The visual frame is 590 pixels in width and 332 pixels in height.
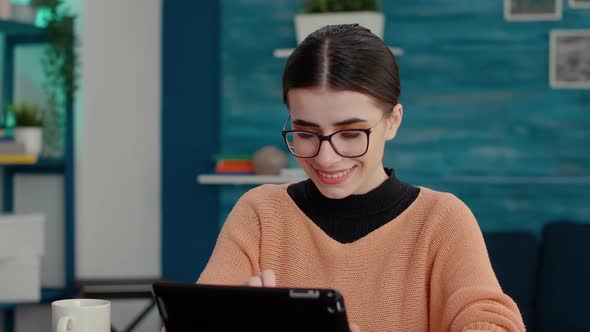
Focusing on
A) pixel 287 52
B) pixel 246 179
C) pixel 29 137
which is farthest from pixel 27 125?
pixel 287 52

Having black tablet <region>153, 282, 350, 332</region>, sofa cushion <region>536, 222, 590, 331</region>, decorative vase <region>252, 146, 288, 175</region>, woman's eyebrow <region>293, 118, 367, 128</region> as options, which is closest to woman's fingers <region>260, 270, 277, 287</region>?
black tablet <region>153, 282, 350, 332</region>

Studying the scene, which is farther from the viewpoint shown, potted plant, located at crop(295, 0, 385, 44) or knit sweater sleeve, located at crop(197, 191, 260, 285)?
potted plant, located at crop(295, 0, 385, 44)

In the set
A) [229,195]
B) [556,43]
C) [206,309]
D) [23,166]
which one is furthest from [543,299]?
[206,309]

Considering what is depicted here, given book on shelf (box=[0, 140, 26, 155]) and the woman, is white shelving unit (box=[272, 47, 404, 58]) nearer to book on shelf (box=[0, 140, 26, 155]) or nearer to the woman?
book on shelf (box=[0, 140, 26, 155])

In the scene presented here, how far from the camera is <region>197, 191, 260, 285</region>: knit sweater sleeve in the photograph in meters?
1.79

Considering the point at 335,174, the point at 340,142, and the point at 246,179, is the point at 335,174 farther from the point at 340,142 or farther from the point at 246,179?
the point at 246,179

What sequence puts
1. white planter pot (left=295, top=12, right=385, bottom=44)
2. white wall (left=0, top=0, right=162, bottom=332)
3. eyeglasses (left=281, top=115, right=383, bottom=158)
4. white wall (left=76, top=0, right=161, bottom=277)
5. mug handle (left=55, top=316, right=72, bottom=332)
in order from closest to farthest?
mug handle (left=55, top=316, right=72, bottom=332) → eyeglasses (left=281, top=115, right=383, bottom=158) → white planter pot (left=295, top=12, right=385, bottom=44) → white wall (left=0, top=0, right=162, bottom=332) → white wall (left=76, top=0, right=161, bottom=277)

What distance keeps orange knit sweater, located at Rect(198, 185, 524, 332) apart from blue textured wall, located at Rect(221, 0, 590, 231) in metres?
2.51

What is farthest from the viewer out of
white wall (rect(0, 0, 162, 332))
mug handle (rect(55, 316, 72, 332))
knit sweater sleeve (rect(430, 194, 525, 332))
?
white wall (rect(0, 0, 162, 332))

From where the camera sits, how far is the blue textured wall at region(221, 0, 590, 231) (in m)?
4.24

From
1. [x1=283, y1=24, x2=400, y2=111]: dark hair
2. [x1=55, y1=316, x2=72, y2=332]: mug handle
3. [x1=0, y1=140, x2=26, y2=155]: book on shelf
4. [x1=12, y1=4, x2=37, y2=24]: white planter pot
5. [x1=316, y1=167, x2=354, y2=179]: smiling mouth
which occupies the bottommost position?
[x1=55, y1=316, x2=72, y2=332]: mug handle

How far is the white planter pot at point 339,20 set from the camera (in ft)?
13.4

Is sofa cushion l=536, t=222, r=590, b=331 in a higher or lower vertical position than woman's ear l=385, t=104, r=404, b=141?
lower

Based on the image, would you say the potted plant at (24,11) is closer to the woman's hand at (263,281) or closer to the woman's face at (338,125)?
the woman's face at (338,125)
